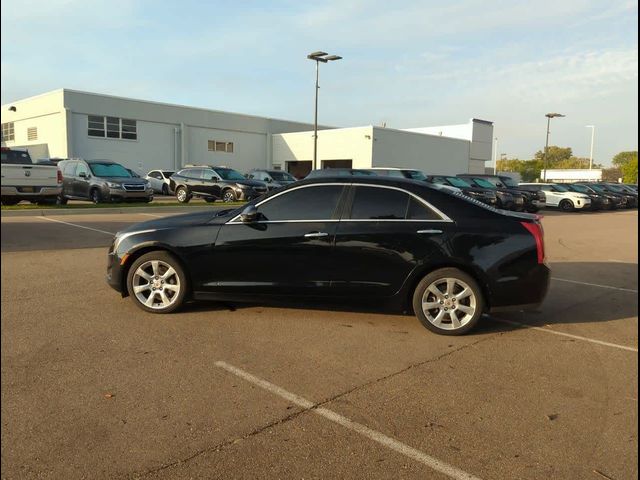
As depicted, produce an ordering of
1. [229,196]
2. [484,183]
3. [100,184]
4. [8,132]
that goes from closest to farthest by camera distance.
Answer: [100,184], [229,196], [484,183], [8,132]

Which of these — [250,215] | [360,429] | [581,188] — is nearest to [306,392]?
[360,429]

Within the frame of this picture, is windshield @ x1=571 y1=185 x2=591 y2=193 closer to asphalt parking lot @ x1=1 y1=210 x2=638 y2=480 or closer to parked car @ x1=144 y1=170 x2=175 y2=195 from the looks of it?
parked car @ x1=144 y1=170 x2=175 y2=195

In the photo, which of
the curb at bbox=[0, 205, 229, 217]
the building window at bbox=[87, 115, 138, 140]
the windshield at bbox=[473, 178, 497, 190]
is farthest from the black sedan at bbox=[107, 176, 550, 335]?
the building window at bbox=[87, 115, 138, 140]

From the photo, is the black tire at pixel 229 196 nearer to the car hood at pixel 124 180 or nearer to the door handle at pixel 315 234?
the car hood at pixel 124 180

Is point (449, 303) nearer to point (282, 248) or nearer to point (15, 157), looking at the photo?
point (282, 248)

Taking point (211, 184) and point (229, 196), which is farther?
point (211, 184)

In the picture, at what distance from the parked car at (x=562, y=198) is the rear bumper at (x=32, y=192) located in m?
22.7

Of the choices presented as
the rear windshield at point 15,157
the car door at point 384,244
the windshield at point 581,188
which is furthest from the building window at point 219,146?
the car door at point 384,244

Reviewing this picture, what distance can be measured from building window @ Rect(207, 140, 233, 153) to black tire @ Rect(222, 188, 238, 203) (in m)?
23.3

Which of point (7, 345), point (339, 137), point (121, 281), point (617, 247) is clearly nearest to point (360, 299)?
point (121, 281)

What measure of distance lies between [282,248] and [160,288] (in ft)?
4.58

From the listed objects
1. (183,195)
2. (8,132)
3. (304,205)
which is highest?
(8,132)

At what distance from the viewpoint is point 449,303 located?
5.19 metres

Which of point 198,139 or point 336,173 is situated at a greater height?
point 198,139
